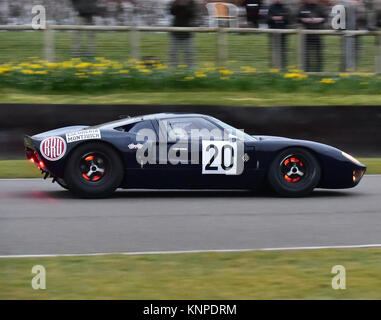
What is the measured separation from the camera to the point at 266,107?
45.8 feet

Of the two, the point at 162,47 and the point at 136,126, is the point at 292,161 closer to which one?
the point at 136,126

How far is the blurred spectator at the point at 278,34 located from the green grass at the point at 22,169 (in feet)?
14.4

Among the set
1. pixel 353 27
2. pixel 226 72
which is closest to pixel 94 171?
pixel 226 72

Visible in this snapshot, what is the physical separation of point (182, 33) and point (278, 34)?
6.92ft

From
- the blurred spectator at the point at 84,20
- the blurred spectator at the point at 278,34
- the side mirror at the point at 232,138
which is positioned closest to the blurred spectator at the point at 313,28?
the blurred spectator at the point at 278,34

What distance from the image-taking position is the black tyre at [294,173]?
949 centimetres

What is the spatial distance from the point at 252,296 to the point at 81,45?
40.7ft

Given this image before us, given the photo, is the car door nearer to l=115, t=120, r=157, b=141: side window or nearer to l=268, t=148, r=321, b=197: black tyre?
l=115, t=120, r=157, b=141: side window

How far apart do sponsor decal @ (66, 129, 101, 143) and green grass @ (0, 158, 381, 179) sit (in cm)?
273

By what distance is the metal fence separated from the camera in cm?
1644

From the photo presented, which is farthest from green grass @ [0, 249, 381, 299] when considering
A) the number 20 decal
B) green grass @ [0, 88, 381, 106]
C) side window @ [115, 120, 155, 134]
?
green grass @ [0, 88, 381, 106]

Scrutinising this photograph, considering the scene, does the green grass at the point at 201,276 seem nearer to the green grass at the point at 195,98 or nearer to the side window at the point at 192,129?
the side window at the point at 192,129

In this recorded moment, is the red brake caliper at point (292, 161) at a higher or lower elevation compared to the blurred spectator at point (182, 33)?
lower

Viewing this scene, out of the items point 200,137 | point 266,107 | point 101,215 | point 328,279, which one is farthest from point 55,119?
point 328,279
